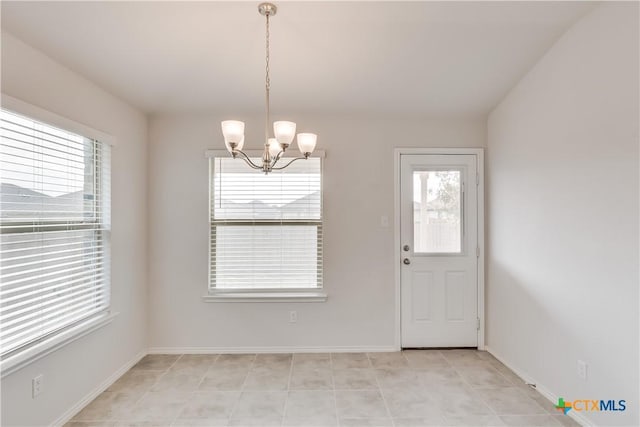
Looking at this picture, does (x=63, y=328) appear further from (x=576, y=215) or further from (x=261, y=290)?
(x=576, y=215)

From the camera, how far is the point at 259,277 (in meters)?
3.37

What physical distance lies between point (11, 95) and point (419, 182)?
3201mm

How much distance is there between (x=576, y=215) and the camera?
7.46ft

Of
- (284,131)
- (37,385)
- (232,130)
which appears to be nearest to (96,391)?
(37,385)

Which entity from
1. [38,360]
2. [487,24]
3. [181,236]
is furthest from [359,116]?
[38,360]

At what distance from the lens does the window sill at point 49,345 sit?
1.83 metres

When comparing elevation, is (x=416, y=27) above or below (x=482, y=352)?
above

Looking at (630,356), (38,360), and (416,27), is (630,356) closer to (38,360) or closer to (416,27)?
(416,27)

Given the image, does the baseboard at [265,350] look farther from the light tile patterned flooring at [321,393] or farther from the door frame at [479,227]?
the door frame at [479,227]

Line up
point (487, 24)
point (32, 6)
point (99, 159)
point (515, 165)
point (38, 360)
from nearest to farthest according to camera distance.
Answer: point (32, 6)
point (38, 360)
point (487, 24)
point (99, 159)
point (515, 165)

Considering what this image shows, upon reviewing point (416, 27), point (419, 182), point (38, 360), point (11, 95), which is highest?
point (416, 27)

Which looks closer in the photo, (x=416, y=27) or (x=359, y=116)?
(x=416, y=27)

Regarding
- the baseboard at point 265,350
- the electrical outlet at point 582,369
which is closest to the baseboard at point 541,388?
the electrical outlet at point 582,369

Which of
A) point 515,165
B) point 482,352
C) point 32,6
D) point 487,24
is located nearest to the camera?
point 32,6
